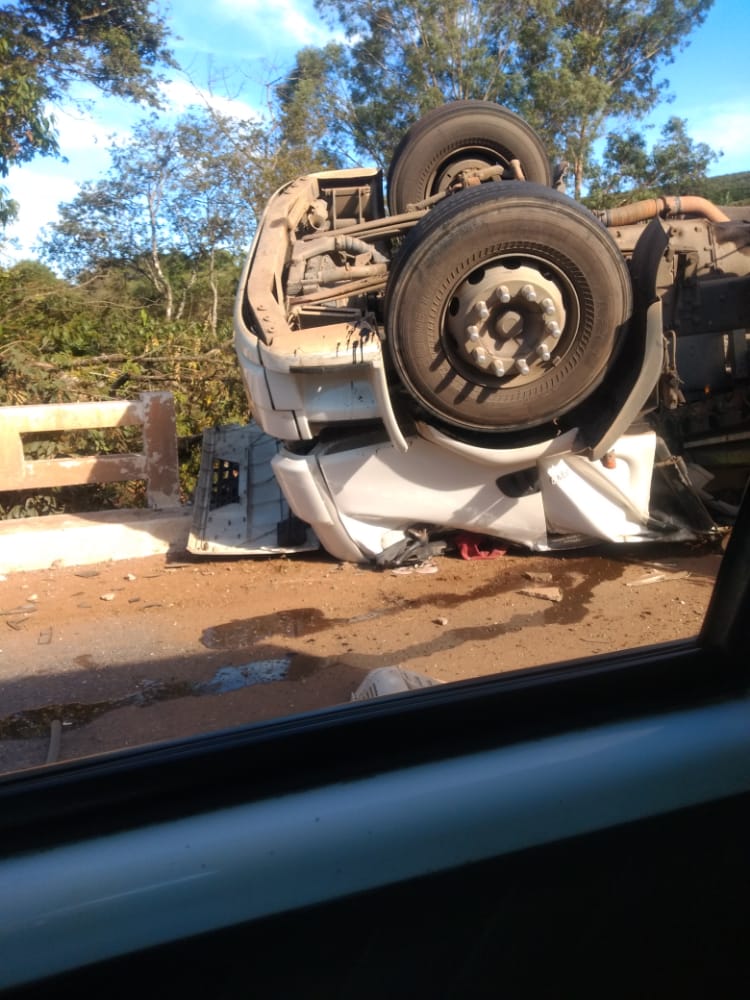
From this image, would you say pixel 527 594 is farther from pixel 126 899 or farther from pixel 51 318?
pixel 51 318

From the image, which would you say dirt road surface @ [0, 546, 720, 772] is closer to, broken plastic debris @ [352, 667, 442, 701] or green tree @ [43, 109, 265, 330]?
broken plastic debris @ [352, 667, 442, 701]

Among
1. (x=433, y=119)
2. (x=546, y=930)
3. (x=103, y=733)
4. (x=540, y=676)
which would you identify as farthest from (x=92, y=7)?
(x=546, y=930)

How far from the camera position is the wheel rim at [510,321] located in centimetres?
341

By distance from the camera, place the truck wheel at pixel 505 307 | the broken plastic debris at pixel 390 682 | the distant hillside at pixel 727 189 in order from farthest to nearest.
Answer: the truck wheel at pixel 505 307 < the distant hillside at pixel 727 189 < the broken plastic debris at pixel 390 682

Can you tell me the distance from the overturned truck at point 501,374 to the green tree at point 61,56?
39.4 inches

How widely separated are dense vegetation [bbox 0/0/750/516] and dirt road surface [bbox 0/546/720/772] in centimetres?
155

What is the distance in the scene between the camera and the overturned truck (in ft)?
11.2

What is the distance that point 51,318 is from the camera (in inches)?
293

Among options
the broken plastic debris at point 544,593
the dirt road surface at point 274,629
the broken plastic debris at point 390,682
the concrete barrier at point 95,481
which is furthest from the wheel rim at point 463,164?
the broken plastic debris at point 390,682

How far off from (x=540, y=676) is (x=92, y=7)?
3623 millimetres

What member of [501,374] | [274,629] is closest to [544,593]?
[501,374]

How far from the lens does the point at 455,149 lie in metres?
5.31

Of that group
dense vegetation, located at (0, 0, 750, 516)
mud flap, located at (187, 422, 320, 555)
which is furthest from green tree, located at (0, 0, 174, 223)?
mud flap, located at (187, 422, 320, 555)

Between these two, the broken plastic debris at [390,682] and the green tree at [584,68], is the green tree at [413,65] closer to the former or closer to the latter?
the green tree at [584,68]
